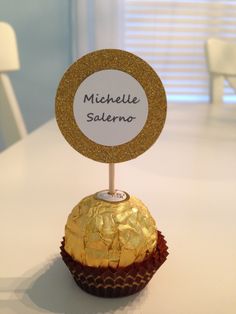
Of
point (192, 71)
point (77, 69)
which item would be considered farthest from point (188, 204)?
point (192, 71)

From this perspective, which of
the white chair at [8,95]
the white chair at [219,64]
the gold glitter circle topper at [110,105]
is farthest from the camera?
the white chair at [219,64]

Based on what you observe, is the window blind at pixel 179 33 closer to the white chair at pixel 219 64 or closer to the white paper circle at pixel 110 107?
the white chair at pixel 219 64

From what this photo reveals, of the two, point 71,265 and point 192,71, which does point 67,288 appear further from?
point 192,71

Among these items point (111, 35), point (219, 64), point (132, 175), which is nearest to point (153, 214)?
point (132, 175)

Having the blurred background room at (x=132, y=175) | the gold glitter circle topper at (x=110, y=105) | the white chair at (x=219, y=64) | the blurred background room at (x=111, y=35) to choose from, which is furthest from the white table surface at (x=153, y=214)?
the blurred background room at (x=111, y=35)

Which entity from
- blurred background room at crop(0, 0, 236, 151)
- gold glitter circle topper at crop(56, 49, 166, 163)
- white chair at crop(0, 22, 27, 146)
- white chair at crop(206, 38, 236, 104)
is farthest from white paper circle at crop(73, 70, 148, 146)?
blurred background room at crop(0, 0, 236, 151)

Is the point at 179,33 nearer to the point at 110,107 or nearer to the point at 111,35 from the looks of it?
the point at 111,35
